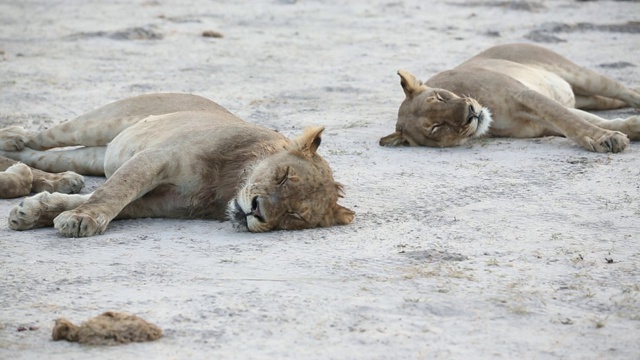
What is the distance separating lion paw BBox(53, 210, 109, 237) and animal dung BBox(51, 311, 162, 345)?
3.85 feet

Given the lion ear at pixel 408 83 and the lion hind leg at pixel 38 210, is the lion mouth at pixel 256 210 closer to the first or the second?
the lion hind leg at pixel 38 210

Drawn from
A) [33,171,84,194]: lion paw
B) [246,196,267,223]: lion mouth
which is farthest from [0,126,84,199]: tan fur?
[246,196,267,223]: lion mouth

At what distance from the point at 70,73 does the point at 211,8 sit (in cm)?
468

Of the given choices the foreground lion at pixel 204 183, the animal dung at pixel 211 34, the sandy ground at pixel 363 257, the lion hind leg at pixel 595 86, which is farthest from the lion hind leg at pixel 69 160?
the animal dung at pixel 211 34

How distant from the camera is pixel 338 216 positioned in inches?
189

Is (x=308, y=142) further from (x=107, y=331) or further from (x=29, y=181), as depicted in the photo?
(x=107, y=331)

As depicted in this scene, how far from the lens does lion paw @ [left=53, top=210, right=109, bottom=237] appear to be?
451cm

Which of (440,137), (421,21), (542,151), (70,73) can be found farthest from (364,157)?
(421,21)

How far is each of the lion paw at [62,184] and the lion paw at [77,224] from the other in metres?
0.97

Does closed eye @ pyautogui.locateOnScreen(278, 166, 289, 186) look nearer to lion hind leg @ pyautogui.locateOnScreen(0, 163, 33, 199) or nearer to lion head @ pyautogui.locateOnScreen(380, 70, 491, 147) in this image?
lion hind leg @ pyautogui.locateOnScreen(0, 163, 33, 199)

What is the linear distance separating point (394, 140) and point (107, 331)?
3712mm

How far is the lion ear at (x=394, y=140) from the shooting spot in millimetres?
6785

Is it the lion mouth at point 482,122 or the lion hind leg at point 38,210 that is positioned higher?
the lion hind leg at point 38,210

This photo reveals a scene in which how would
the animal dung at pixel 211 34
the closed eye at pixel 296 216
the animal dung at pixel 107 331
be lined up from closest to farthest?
the animal dung at pixel 107 331 < the closed eye at pixel 296 216 < the animal dung at pixel 211 34
